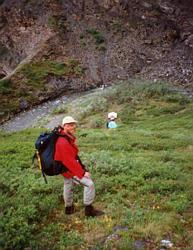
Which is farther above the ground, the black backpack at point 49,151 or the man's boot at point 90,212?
the black backpack at point 49,151

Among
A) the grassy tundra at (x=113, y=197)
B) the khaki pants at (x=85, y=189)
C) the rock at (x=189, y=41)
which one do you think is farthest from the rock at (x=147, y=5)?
the khaki pants at (x=85, y=189)

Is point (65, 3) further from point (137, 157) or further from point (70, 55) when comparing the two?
point (137, 157)

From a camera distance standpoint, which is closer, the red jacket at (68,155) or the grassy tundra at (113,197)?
the grassy tundra at (113,197)

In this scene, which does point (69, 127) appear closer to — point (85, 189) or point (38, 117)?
point (85, 189)

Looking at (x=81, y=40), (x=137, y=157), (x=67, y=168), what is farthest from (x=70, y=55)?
(x=67, y=168)

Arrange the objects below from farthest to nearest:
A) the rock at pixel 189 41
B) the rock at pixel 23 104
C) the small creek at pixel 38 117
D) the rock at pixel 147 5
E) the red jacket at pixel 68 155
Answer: the rock at pixel 147 5 < the rock at pixel 189 41 < the rock at pixel 23 104 < the small creek at pixel 38 117 < the red jacket at pixel 68 155

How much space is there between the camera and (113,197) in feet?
42.2

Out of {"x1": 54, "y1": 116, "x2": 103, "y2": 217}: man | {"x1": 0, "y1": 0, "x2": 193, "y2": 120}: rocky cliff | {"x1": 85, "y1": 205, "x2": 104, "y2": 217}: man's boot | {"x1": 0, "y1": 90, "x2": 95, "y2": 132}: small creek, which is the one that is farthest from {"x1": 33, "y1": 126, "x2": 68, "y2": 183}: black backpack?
{"x1": 0, "y1": 0, "x2": 193, "y2": 120}: rocky cliff

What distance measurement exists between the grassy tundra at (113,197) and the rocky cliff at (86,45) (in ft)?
78.5

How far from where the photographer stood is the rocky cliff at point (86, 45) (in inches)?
1815

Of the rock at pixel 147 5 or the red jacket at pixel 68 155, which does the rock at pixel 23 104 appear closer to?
the rock at pixel 147 5

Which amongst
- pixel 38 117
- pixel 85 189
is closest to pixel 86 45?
pixel 38 117

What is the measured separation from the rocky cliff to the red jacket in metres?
32.4

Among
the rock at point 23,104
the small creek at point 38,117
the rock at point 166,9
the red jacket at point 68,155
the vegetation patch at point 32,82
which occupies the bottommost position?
the small creek at point 38,117
